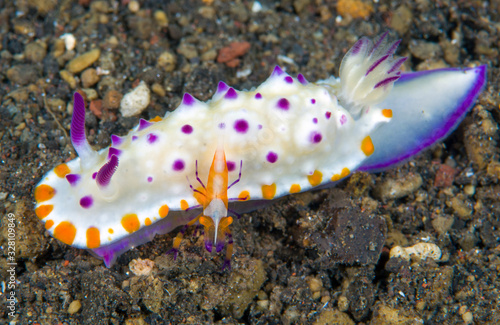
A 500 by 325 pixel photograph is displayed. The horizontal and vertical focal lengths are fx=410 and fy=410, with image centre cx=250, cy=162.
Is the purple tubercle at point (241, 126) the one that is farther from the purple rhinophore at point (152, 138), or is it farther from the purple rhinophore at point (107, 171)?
the purple rhinophore at point (107, 171)

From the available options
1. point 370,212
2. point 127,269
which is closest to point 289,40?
point 370,212

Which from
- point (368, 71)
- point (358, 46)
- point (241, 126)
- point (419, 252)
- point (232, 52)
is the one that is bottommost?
point (419, 252)

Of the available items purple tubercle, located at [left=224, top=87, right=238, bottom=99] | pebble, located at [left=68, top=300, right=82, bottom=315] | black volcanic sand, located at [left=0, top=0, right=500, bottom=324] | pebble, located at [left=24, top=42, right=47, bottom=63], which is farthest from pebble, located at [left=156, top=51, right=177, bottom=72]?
pebble, located at [left=68, top=300, right=82, bottom=315]

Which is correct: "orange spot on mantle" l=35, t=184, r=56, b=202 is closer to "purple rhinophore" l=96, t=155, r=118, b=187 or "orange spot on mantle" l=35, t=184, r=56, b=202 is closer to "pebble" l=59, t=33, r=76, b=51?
"purple rhinophore" l=96, t=155, r=118, b=187

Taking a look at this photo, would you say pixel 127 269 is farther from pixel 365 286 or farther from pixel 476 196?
pixel 476 196

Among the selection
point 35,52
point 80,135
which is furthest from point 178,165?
point 35,52

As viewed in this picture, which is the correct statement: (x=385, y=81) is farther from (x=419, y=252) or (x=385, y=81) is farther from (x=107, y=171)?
(x=107, y=171)
